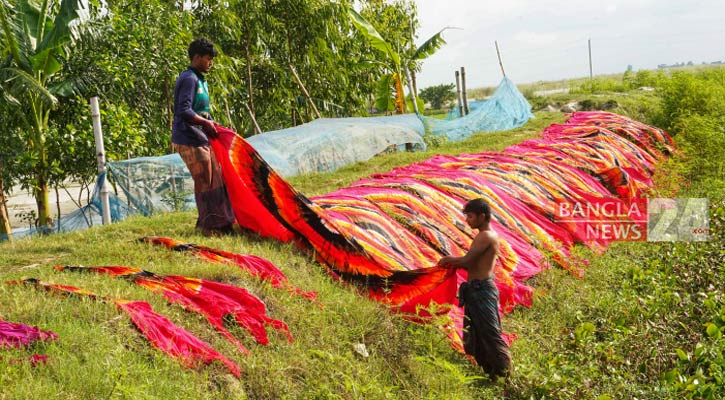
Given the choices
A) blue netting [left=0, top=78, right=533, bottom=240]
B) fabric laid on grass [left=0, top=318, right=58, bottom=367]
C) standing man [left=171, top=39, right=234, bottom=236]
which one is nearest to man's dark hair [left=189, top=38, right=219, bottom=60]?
standing man [left=171, top=39, right=234, bottom=236]

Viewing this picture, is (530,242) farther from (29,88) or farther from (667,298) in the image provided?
(29,88)

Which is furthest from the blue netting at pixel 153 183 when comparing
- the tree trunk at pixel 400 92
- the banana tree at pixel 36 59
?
the tree trunk at pixel 400 92

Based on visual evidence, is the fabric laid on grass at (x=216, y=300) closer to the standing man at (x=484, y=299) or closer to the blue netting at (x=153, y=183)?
the standing man at (x=484, y=299)

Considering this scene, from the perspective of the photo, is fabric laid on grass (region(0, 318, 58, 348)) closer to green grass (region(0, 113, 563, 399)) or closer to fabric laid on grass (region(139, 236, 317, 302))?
green grass (region(0, 113, 563, 399))

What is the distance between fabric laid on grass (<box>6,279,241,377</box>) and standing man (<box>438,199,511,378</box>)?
158 cm

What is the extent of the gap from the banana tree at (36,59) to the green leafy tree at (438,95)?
27236mm

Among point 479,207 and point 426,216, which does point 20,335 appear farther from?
point 426,216

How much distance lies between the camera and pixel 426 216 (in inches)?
243

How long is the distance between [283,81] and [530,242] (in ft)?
31.4

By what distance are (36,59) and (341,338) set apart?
601 cm

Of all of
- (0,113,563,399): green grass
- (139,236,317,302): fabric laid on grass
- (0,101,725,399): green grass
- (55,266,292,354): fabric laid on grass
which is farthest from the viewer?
(139,236,317,302): fabric laid on grass

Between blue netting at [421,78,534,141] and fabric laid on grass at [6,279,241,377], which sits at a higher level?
blue netting at [421,78,534,141]

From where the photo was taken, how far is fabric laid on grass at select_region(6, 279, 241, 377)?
10.7ft

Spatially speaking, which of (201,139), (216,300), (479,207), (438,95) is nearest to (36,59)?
(201,139)
